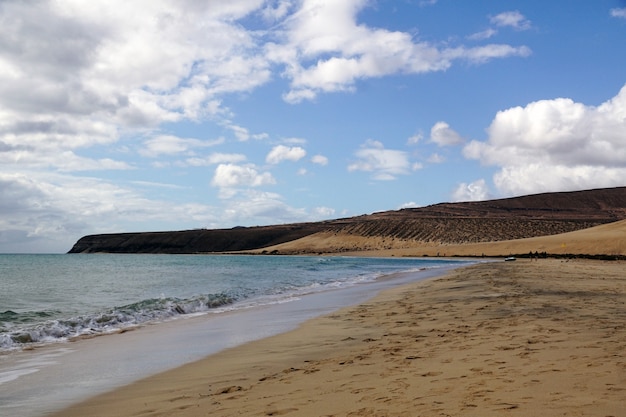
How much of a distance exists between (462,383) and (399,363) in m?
1.47

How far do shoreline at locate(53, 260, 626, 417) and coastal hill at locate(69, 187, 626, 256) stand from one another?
196 ft

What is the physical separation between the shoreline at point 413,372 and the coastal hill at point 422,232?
196 ft

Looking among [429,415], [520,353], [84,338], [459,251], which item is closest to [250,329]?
[84,338]

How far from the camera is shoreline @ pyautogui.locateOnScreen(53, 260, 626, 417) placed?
4.91 metres

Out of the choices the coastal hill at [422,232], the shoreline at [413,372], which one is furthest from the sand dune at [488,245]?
the shoreline at [413,372]

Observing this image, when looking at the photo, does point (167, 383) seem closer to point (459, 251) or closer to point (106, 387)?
point (106, 387)

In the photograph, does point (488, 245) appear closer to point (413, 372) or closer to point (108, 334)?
point (108, 334)

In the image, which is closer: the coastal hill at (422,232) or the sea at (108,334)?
the sea at (108,334)

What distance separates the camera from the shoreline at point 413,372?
4906 millimetres

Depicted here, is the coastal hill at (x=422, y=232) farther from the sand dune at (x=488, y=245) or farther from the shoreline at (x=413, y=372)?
the shoreline at (x=413, y=372)

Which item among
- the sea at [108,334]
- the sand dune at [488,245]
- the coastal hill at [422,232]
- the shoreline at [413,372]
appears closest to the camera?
the shoreline at [413,372]

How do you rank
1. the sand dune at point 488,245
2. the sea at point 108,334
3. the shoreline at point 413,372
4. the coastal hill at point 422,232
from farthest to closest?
the coastal hill at point 422,232 < the sand dune at point 488,245 < the sea at point 108,334 < the shoreline at point 413,372

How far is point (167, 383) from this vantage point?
686 centimetres

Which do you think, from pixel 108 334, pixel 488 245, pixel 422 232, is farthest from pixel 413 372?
pixel 422 232
